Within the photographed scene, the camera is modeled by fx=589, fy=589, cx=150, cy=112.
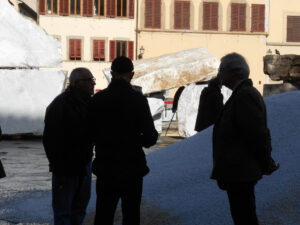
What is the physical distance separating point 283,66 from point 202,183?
4064mm

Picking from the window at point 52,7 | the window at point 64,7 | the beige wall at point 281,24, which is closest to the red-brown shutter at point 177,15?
the beige wall at point 281,24

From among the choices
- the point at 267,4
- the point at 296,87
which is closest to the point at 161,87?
the point at 296,87

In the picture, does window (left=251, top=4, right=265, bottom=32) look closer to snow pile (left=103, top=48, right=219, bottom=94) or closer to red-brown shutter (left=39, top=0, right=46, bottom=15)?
red-brown shutter (left=39, top=0, right=46, bottom=15)

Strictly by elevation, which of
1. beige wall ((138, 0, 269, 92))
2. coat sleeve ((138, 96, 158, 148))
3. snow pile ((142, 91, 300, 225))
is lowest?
snow pile ((142, 91, 300, 225))

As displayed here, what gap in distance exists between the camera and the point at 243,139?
10.9ft

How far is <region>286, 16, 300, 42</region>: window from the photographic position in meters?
34.7

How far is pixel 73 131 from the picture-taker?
4.06 metres

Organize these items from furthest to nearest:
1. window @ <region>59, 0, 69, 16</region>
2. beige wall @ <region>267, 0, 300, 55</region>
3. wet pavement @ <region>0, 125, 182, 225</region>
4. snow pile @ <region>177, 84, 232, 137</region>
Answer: beige wall @ <region>267, 0, 300, 55</region>
window @ <region>59, 0, 69, 16</region>
snow pile @ <region>177, 84, 232, 137</region>
wet pavement @ <region>0, 125, 182, 225</region>

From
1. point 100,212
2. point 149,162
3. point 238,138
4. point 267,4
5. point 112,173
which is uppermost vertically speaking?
point 267,4

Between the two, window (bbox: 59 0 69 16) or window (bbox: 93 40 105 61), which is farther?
window (bbox: 93 40 105 61)

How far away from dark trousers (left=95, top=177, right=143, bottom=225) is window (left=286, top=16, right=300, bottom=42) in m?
32.6

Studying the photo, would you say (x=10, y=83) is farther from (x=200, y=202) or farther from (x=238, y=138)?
(x=238, y=138)

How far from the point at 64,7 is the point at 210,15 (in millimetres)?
8176

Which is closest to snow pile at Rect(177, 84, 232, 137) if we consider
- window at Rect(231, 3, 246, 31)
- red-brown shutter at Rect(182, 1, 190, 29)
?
red-brown shutter at Rect(182, 1, 190, 29)
